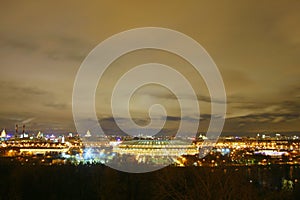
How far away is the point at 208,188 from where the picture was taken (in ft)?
17.4

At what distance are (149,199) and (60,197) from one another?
5038 mm

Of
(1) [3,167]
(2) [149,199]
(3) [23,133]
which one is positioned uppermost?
(3) [23,133]

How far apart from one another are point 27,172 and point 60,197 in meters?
3.64

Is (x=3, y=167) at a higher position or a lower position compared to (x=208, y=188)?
higher

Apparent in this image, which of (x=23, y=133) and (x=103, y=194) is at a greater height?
(x=23, y=133)

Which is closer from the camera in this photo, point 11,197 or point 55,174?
point 11,197

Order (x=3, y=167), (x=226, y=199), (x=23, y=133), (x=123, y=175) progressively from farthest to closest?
(x=23, y=133), (x=3, y=167), (x=123, y=175), (x=226, y=199)

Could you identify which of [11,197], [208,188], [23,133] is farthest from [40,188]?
[23,133]

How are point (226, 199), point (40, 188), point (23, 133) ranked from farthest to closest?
point (23, 133) < point (40, 188) < point (226, 199)

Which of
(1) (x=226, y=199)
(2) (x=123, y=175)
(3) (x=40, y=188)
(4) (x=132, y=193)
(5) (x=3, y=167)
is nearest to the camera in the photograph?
(1) (x=226, y=199)

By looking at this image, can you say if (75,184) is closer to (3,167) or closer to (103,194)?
(103,194)

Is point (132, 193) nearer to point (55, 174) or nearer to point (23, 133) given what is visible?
point (55, 174)

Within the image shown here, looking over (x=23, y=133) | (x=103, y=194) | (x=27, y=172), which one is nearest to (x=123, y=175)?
(x=103, y=194)

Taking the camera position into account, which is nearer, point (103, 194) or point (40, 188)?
point (103, 194)
